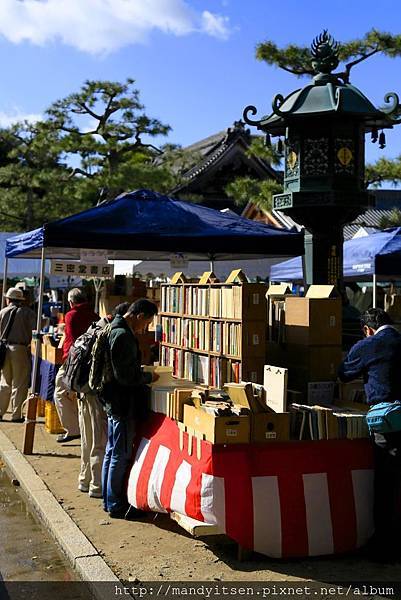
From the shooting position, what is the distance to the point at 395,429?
4777 millimetres

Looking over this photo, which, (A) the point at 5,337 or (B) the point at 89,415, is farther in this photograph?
(A) the point at 5,337

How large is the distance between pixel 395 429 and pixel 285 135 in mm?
5145

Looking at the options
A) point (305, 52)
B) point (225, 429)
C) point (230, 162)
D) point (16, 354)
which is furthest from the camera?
point (230, 162)

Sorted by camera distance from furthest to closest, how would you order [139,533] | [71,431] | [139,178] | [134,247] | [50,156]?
[50,156] < [139,178] < [71,431] < [134,247] < [139,533]

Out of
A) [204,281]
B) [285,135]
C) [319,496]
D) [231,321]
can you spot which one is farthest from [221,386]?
[285,135]

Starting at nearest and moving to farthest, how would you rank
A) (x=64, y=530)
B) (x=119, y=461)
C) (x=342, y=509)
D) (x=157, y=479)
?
(x=342, y=509)
(x=157, y=479)
(x=64, y=530)
(x=119, y=461)

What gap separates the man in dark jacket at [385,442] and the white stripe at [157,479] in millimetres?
1484

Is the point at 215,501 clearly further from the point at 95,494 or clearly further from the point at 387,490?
the point at 95,494

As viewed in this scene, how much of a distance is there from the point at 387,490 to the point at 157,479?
161cm

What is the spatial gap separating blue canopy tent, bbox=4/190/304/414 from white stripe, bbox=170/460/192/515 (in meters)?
3.54

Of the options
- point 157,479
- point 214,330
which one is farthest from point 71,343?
point 157,479

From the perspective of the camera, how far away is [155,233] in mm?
8375

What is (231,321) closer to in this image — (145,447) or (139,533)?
(145,447)

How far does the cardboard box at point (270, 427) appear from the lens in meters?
4.84
